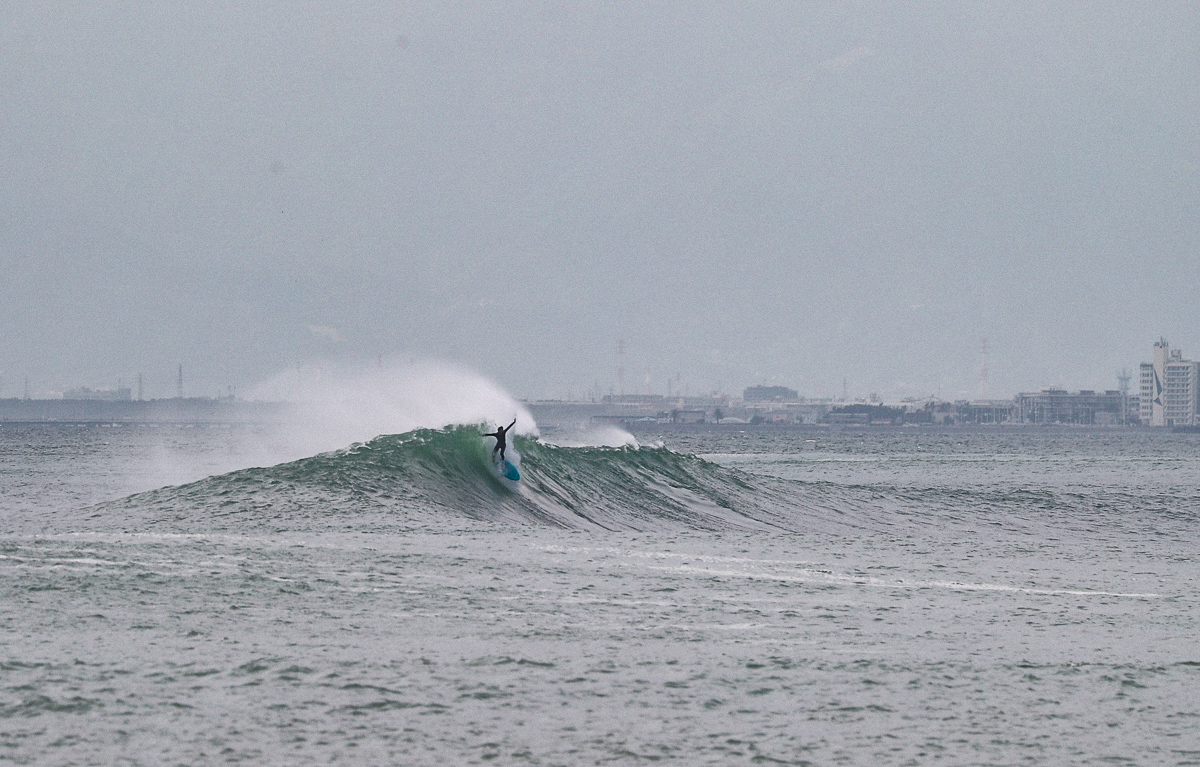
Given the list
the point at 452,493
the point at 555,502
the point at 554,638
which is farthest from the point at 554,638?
the point at 555,502

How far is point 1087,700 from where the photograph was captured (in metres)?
10.8

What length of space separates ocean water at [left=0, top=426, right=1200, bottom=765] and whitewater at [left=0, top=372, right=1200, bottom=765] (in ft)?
0.14

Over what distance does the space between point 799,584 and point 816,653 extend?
16.0ft

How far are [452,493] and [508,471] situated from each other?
2539mm

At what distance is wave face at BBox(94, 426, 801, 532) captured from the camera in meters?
23.6

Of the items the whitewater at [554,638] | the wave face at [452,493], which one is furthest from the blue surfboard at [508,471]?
the whitewater at [554,638]

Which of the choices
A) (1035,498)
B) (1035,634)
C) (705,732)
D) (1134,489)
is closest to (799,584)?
(1035,634)

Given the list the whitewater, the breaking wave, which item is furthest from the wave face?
the whitewater

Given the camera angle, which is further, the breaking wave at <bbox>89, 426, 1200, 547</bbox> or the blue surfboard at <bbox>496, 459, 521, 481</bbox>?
the blue surfboard at <bbox>496, 459, 521, 481</bbox>

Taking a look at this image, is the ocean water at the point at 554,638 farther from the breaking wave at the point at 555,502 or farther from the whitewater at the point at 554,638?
the breaking wave at the point at 555,502

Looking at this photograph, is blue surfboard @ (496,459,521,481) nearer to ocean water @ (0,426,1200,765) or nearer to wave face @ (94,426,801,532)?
wave face @ (94,426,801,532)

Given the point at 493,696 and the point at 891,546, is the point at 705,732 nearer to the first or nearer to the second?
the point at 493,696

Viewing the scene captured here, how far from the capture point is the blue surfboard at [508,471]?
2930cm

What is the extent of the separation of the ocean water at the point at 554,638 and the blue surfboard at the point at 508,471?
2.46 m
